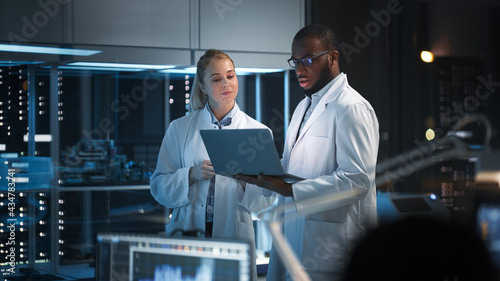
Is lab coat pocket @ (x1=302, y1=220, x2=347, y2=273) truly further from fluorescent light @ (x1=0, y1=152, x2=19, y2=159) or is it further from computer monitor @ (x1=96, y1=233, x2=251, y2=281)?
fluorescent light @ (x1=0, y1=152, x2=19, y2=159)

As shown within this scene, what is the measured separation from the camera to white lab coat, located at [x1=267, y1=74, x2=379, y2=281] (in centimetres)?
237

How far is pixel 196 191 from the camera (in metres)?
2.91

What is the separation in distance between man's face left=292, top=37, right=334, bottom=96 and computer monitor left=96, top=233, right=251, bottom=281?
1.31 metres

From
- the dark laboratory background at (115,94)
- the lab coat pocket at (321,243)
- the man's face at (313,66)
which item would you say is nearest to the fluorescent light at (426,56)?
the dark laboratory background at (115,94)

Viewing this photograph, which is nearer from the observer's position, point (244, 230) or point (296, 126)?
point (296, 126)

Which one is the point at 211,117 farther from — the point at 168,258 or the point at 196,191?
the point at 168,258

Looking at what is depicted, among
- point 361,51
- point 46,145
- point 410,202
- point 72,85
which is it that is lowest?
point 410,202

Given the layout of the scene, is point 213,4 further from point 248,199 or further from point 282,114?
point 248,199

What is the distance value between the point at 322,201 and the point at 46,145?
8.70ft

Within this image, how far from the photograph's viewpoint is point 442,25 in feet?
18.3

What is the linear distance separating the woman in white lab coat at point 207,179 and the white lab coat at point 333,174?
349 mm

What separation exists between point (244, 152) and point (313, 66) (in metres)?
0.47

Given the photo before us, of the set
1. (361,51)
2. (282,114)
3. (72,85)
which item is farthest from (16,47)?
(361,51)

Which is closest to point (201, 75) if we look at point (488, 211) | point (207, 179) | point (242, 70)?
point (207, 179)
